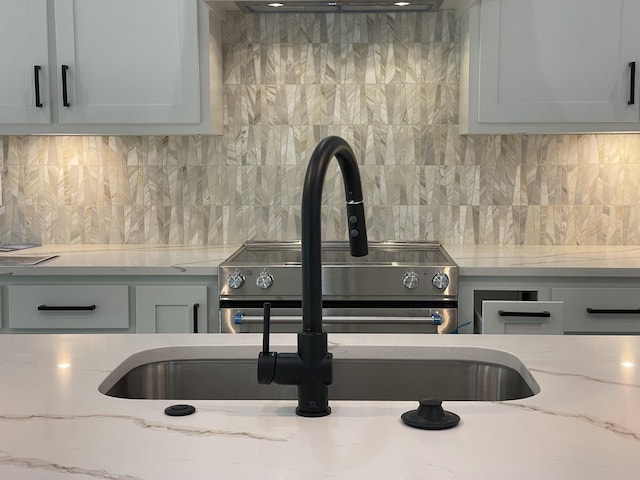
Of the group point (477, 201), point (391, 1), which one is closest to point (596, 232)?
point (477, 201)

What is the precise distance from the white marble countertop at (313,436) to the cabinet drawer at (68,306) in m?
1.56

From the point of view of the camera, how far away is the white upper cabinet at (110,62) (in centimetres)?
327

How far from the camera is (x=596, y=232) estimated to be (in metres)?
3.69

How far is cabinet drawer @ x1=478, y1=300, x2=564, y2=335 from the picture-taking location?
9.48 feet

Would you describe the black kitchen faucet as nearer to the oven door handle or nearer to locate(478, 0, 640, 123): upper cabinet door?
the oven door handle

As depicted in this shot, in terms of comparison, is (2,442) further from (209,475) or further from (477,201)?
(477,201)

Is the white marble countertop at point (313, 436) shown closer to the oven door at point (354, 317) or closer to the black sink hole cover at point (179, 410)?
the black sink hole cover at point (179, 410)

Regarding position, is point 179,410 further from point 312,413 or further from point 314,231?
point 314,231

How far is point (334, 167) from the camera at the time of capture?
364cm

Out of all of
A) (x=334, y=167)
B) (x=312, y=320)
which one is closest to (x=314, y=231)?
(x=312, y=320)

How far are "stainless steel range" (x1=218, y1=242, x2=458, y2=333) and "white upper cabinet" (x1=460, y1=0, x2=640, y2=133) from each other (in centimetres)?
74

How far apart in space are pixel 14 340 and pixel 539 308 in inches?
72.0

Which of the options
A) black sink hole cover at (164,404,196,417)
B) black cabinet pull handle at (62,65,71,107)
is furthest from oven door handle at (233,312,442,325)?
black sink hole cover at (164,404,196,417)

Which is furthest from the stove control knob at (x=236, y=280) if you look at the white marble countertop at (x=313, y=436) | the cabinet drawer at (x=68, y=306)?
the white marble countertop at (x=313, y=436)
